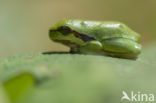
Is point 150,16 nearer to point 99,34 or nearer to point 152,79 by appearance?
point 99,34

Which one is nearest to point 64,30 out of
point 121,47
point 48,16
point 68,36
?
point 68,36

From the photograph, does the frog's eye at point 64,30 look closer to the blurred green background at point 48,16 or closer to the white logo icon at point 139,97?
the blurred green background at point 48,16

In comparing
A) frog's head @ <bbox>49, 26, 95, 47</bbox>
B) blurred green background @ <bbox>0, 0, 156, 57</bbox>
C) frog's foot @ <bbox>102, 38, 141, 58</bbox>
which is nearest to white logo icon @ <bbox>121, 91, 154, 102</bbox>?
frog's foot @ <bbox>102, 38, 141, 58</bbox>

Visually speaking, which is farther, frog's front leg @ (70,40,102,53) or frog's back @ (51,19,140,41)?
frog's back @ (51,19,140,41)

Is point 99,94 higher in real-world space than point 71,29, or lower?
lower

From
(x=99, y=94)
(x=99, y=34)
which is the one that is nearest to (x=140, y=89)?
(x=99, y=94)

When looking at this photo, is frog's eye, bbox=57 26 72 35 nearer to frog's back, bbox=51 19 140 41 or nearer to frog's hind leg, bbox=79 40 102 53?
frog's back, bbox=51 19 140 41
